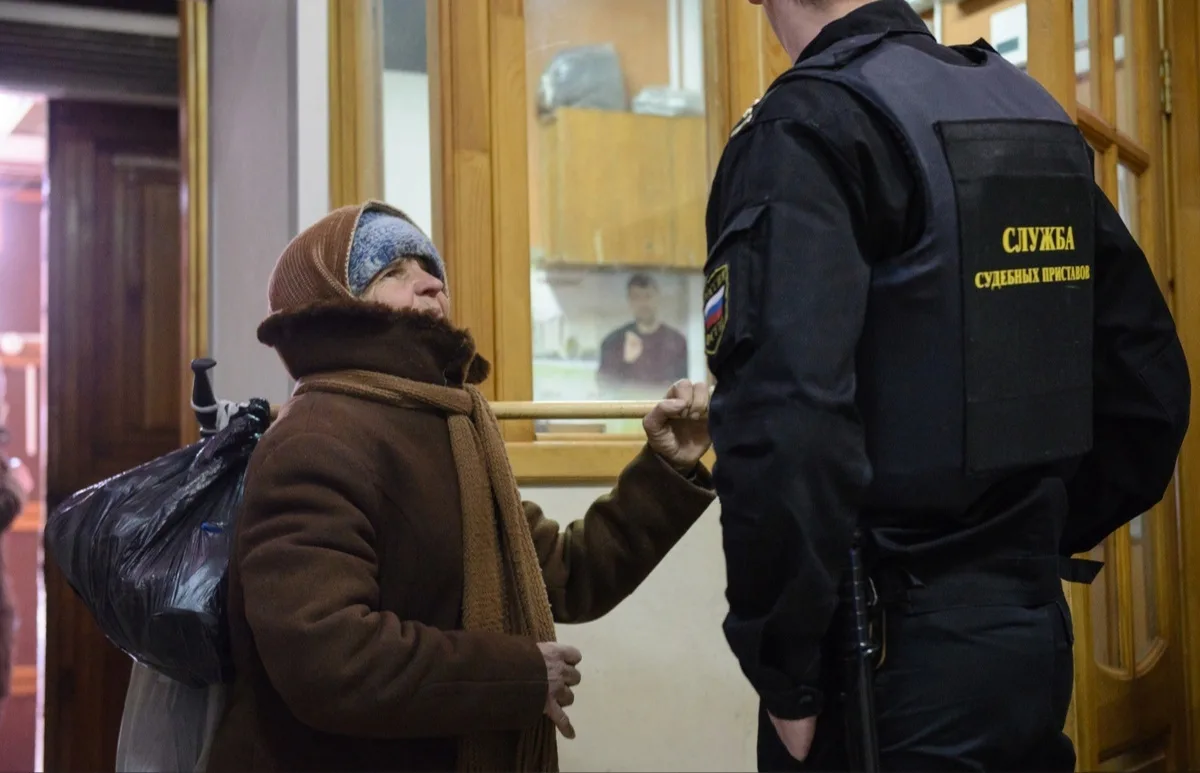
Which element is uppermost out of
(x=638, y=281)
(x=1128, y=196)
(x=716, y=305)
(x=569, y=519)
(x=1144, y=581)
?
(x=1128, y=196)

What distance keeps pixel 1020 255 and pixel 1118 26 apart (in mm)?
1395

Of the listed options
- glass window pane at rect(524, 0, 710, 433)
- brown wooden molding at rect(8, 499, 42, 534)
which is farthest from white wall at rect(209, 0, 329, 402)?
brown wooden molding at rect(8, 499, 42, 534)

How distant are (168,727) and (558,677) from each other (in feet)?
1.50

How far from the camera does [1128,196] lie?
2.15 m

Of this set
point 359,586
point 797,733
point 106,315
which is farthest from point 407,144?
point 106,315

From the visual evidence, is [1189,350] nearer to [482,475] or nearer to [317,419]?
[482,475]

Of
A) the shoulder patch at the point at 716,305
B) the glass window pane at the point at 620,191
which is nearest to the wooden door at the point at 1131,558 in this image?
the glass window pane at the point at 620,191

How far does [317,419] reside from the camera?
3.97 ft

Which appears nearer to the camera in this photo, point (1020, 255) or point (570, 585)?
point (1020, 255)

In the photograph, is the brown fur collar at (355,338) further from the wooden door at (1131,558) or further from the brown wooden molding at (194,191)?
the brown wooden molding at (194,191)

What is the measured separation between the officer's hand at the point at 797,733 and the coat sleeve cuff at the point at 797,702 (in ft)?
0.04

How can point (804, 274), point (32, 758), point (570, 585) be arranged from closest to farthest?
point (804, 274)
point (570, 585)
point (32, 758)

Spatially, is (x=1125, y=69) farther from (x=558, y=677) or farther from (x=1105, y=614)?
(x=558, y=677)

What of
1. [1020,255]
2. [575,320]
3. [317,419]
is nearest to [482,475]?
[317,419]
